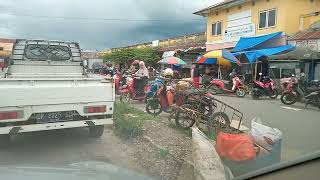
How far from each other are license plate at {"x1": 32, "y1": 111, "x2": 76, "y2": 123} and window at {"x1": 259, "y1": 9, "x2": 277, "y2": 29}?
1797 cm

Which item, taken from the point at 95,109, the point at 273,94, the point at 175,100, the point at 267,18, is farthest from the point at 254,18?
the point at 95,109

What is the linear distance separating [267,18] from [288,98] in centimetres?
967

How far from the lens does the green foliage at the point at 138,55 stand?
3234 centimetres

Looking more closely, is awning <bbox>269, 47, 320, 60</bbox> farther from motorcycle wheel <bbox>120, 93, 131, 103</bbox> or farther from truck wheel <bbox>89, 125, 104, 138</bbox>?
truck wheel <bbox>89, 125, 104, 138</bbox>

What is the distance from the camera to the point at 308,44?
17859mm

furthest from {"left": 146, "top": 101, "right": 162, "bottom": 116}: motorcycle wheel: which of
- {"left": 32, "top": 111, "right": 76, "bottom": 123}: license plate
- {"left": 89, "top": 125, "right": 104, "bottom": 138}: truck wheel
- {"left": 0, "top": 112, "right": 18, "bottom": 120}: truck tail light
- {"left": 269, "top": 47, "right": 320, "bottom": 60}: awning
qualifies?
{"left": 269, "top": 47, "right": 320, "bottom": 60}: awning

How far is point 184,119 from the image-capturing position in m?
8.11

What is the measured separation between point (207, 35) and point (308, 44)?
37.7 ft

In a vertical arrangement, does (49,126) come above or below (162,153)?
above

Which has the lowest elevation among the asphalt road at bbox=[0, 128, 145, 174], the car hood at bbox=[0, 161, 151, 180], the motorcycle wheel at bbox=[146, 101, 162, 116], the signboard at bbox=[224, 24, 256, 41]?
the asphalt road at bbox=[0, 128, 145, 174]

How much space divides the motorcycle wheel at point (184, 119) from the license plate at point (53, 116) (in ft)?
8.14

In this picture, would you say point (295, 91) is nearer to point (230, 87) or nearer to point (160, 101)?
point (230, 87)

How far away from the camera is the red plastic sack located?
4.78 meters

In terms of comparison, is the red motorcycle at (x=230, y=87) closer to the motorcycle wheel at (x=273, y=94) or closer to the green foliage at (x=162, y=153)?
the motorcycle wheel at (x=273, y=94)
